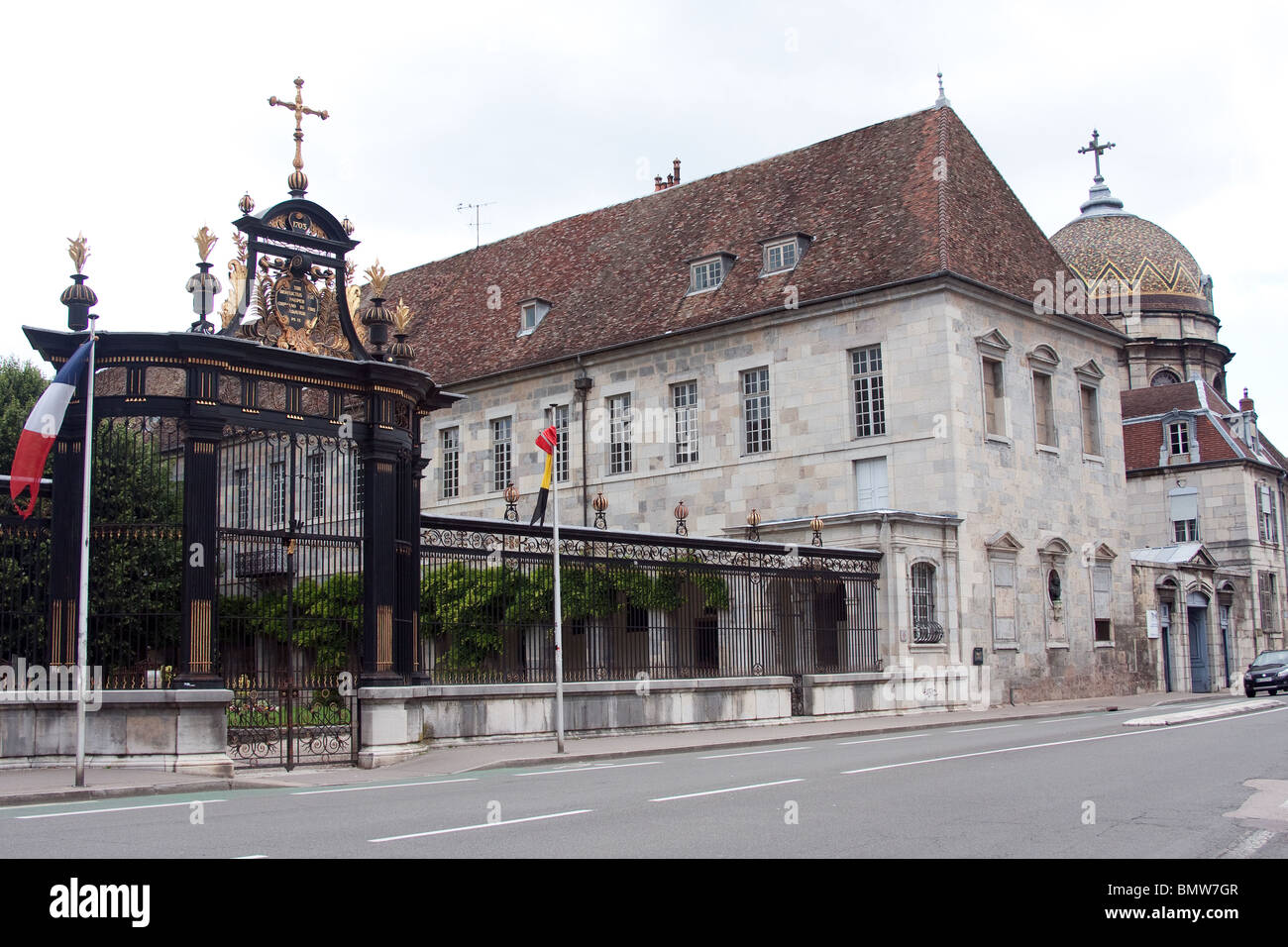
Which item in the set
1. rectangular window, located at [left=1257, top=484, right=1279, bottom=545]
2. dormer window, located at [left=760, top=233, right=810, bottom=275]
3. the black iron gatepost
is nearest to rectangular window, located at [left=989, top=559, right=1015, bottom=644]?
dormer window, located at [left=760, top=233, right=810, bottom=275]

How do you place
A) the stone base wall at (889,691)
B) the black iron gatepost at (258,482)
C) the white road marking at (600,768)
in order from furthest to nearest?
the stone base wall at (889,691) < the black iron gatepost at (258,482) < the white road marking at (600,768)

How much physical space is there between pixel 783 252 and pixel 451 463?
13683 millimetres

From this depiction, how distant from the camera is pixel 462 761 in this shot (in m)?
18.0

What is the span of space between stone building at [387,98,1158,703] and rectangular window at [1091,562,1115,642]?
0.25 ft

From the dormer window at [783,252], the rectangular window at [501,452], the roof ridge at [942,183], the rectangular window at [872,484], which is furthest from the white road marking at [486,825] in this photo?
the rectangular window at [501,452]

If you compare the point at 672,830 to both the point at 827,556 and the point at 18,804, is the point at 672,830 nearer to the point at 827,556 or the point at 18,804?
the point at 18,804

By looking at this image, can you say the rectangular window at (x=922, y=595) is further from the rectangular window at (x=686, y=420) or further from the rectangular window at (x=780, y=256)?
the rectangular window at (x=780, y=256)

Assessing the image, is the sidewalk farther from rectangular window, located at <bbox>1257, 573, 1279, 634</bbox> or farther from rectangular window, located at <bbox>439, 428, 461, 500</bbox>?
rectangular window, located at <bbox>1257, 573, 1279, 634</bbox>

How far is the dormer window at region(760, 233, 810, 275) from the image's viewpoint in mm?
36531

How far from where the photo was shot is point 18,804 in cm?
1368

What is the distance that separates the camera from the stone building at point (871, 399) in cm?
3256

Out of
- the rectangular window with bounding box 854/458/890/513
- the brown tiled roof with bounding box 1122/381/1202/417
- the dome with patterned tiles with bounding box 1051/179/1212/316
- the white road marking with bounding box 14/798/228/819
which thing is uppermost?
the dome with patterned tiles with bounding box 1051/179/1212/316

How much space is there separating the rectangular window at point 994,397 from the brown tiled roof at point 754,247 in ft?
7.30

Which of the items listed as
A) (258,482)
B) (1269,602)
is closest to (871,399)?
(258,482)
